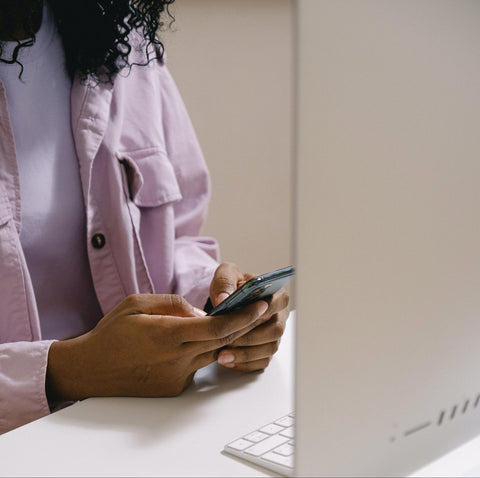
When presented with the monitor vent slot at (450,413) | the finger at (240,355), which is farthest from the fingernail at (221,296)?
the monitor vent slot at (450,413)

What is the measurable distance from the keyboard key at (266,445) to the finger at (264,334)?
0.15 metres

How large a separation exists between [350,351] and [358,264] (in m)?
A: 0.05

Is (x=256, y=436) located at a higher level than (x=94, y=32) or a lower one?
lower

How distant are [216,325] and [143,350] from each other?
0.09 m

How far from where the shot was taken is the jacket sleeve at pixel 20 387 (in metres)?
0.58

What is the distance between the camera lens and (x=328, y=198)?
289mm

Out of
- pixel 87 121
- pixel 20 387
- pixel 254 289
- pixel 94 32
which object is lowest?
pixel 20 387

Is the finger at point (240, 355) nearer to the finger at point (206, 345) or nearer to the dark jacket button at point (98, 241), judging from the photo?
the finger at point (206, 345)

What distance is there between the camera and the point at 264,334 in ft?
2.07

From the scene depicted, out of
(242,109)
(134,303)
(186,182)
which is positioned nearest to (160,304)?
(134,303)

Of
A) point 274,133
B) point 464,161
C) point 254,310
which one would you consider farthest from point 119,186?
point 274,133

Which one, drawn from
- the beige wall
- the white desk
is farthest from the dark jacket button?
the beige wall

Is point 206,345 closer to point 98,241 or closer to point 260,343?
point 260,343

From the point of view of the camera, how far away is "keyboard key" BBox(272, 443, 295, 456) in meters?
0.45
